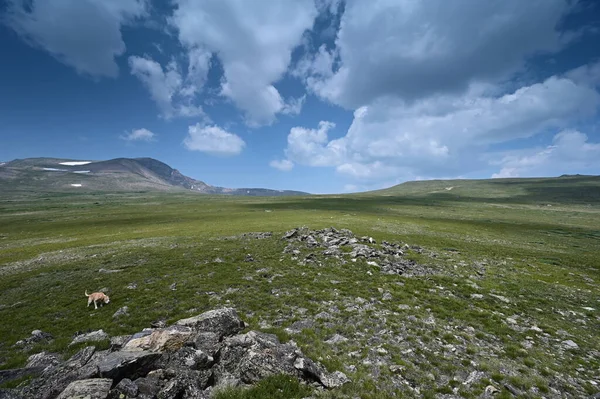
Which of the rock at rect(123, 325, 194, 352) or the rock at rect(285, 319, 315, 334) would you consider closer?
the rock at rect(123, 325, 194, 352)

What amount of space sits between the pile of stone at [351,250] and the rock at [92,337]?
1948cm

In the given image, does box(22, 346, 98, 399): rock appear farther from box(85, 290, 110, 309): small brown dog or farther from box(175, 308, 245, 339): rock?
box(85, 290, 110, 309): small brown dog

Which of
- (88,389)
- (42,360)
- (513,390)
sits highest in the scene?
(88,389)

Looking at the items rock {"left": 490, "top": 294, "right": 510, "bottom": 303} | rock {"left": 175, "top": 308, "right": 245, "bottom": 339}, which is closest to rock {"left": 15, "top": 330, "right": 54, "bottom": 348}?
rock {"left": 175, "top": 308, "right": 245, "bottom": 339}

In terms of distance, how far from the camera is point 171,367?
33.8ft

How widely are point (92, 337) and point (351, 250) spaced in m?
27.1

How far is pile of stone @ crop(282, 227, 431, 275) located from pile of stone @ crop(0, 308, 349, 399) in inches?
721

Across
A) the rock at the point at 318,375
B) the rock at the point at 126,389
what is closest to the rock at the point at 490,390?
the rock at the point at 318,375

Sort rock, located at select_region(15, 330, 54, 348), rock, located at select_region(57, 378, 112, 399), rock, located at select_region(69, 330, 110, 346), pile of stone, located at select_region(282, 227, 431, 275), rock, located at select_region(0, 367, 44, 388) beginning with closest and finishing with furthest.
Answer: rock, located at select_region(57, 378, 112, 399) → rock, located at select_region(0, 367, 44, 388) → rock, located at select_region(69, 330, 110, 346) → rock, located at select_region(15, 330, 54, 348) → pile of stone, located at select_region(282, 227, 431, 275)

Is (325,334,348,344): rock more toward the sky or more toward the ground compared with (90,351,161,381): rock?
more toward the ground

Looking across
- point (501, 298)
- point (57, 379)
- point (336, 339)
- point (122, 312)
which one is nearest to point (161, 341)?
point (57, 379)

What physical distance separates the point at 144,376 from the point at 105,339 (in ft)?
20.3

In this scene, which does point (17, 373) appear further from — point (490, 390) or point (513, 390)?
point (513, 390)

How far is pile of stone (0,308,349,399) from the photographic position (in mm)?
9094
